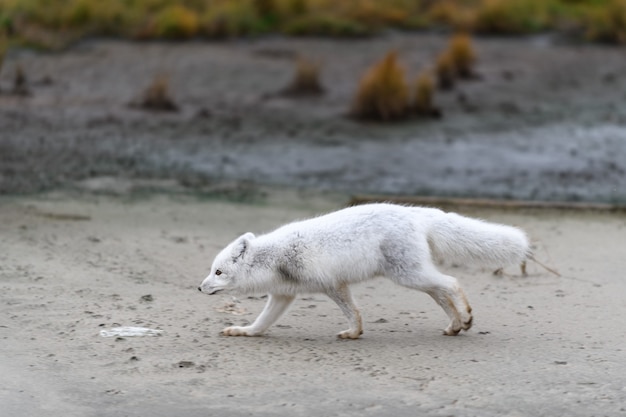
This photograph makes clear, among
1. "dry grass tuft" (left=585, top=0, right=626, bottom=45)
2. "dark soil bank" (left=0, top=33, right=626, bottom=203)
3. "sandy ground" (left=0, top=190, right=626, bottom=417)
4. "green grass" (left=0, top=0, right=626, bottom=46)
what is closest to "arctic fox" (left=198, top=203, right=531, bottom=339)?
"sandy ground" (left=0, top=190, right=626, bottom=417)

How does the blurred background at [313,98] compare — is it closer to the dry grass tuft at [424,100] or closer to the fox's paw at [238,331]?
the dry grass tuft at [424,100]

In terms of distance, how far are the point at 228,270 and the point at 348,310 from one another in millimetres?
825

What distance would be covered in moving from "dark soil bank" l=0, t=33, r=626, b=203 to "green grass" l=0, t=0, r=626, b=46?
0.85 meters

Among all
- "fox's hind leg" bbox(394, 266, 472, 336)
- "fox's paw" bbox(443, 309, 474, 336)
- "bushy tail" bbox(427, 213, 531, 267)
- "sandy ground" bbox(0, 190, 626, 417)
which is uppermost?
"bushy tail" bbox(427, 213, 531, 267)

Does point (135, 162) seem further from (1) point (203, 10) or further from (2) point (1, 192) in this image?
(1) point (203, 10)

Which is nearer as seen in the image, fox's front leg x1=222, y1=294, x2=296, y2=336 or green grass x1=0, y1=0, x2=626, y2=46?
fox's front leg x1=222, y1=294, x2=296, y2=336

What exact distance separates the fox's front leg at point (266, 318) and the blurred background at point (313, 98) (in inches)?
221

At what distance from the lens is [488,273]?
9.59 metres

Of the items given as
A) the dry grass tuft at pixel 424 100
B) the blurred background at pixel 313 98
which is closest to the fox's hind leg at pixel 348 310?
the blurred background at pixel 313 98

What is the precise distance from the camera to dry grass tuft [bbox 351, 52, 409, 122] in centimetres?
1850

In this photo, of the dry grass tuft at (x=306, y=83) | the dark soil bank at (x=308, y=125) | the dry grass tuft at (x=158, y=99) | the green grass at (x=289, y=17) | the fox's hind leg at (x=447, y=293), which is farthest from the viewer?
the green grass at (x=289, y=17)

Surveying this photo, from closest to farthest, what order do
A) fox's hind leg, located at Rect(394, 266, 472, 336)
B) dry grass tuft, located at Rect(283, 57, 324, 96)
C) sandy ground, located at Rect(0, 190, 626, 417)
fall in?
sandy ground, located at Rect(0, 190, 626, 417)
fox's hind leg, located at Rect(394, 266, 472, 336)
dry grass tuft, located at Rect(283, 57, 324, 96)

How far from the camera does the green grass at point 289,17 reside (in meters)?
24.2

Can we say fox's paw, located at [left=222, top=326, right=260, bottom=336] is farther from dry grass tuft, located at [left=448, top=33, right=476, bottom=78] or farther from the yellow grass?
dry grass tuft, located at [left=448, top=33, right=476, bottom=78]
